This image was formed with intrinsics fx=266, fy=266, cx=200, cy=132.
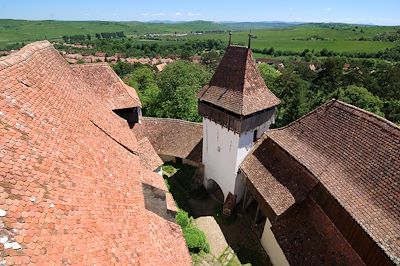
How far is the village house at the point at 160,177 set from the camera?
6400 mm

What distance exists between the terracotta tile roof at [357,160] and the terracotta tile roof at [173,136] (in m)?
9.02

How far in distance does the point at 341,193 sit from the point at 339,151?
2499 millimetres

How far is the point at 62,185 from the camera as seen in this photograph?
23.4 feet

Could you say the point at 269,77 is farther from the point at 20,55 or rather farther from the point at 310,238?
the point at 20,55

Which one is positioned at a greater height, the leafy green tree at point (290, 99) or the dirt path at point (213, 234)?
the leafy green tree at point (290, 99)

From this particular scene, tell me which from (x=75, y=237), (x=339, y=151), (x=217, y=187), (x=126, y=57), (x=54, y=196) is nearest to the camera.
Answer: (x=75, y=237)

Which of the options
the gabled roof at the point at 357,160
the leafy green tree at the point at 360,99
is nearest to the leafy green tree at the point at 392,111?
the leafy green tree at the point at 360,99

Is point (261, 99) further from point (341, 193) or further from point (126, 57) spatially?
point (126, 57)

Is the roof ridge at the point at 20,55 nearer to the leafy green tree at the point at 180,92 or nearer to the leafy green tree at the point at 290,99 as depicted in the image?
the leafy green tree at the point at 180,92

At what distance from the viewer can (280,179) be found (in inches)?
617

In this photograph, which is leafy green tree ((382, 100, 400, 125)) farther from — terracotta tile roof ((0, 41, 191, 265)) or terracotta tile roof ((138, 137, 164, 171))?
terracotta tile roof ((0, 41, 191, 265))

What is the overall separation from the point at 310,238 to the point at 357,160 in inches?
181

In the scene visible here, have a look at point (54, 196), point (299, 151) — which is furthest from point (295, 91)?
point (54, 196)

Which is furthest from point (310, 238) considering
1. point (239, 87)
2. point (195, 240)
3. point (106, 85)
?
point (106, 85)
